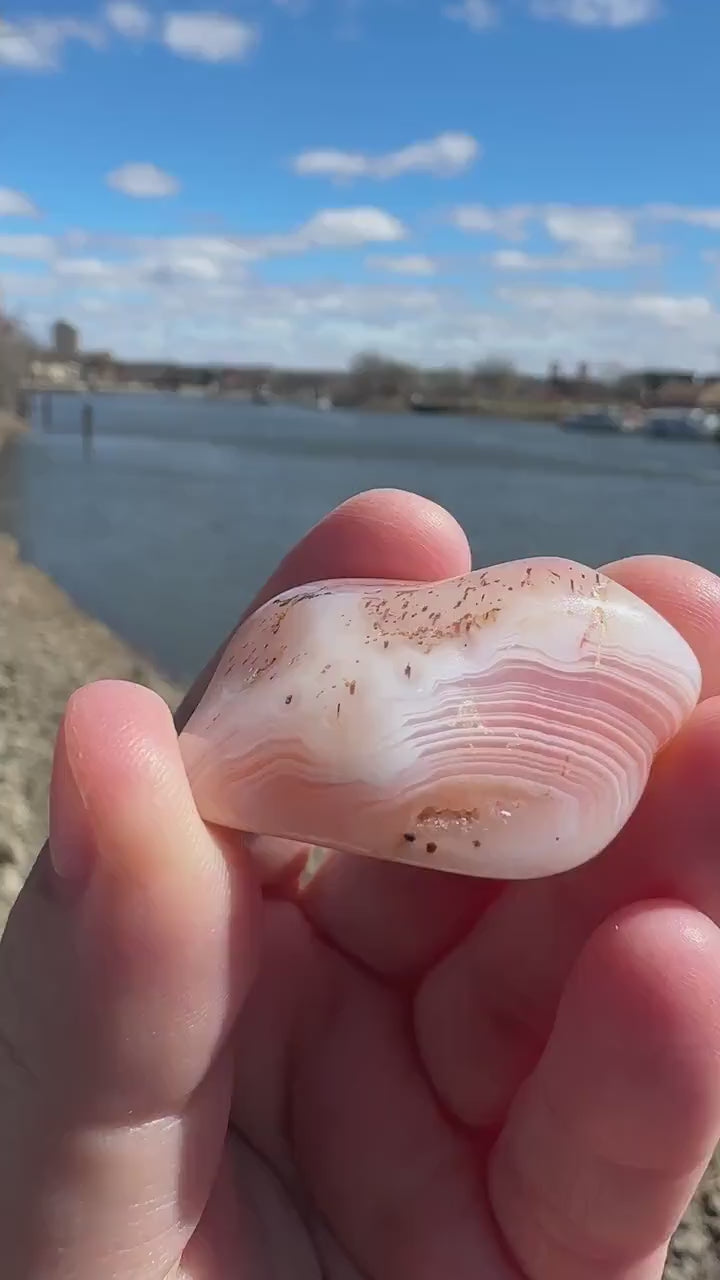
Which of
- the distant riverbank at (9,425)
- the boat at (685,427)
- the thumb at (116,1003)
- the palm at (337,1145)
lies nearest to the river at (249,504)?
the distant riverbank at (9,425)

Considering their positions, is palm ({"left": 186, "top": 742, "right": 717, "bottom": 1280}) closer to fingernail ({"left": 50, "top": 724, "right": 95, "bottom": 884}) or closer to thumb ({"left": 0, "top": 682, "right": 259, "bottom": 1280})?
thumb ({"left": 0, "top": 682, "right": 259, "bottom": 1280})

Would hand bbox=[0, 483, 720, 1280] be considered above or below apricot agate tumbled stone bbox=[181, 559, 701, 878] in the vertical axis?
below

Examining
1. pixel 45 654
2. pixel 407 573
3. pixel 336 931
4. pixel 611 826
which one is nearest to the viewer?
pixel 611 826

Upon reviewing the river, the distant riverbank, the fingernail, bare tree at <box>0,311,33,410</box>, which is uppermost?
bare tree at <box>0,311,33,410</box>

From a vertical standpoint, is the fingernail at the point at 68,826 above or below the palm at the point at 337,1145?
above

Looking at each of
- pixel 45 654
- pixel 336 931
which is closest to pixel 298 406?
pixel 45 654

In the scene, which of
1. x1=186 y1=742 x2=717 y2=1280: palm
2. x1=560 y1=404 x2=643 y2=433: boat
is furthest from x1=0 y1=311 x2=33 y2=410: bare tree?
x1=186 y1=742 x2=717 y2=1280: palm

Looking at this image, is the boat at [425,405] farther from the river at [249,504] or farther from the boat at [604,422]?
the river at [249,504]

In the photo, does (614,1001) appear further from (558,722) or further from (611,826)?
(558,722)
